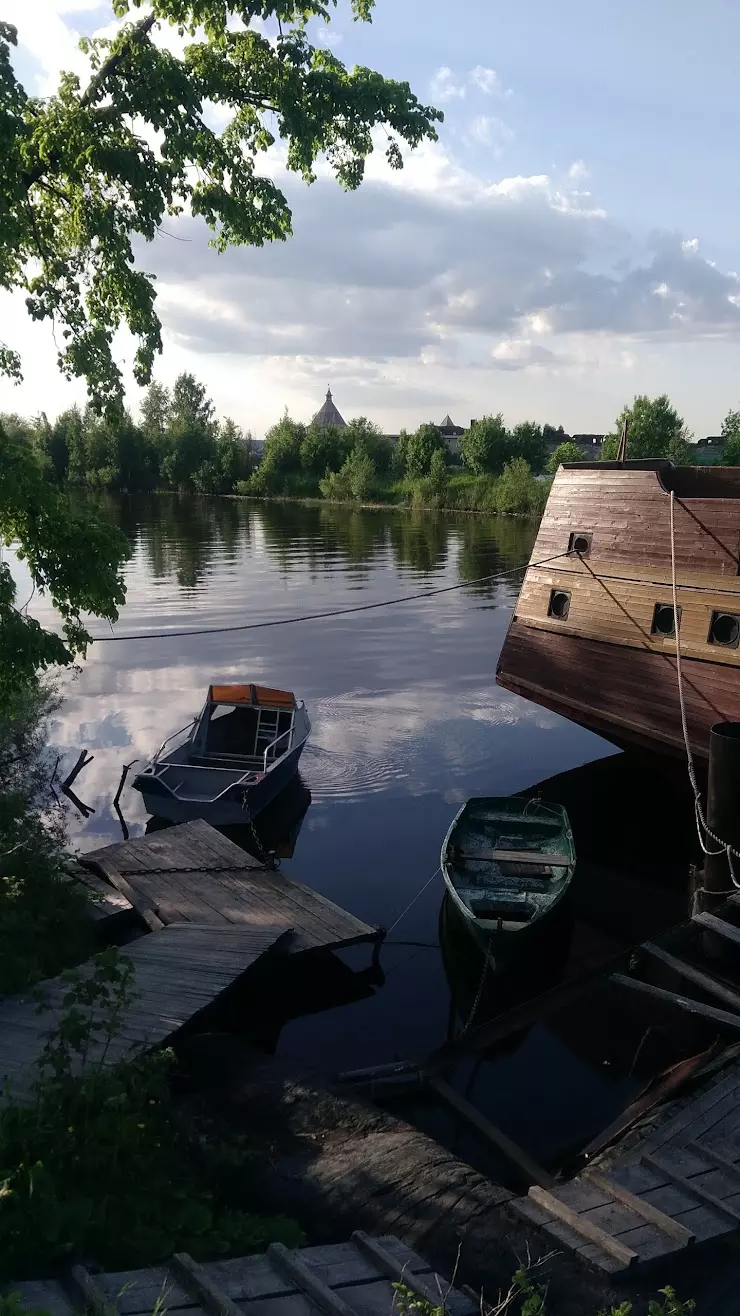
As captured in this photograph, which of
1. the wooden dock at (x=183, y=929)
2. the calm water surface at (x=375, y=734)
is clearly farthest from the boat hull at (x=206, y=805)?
the calm water surface at (x=375, y=734)

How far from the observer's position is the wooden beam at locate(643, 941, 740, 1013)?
10.0 meters

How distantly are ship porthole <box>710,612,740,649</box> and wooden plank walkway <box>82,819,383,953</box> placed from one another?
872 cm

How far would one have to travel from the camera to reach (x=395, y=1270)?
579 cm

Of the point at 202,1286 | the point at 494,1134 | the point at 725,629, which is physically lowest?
the point at 494,1134

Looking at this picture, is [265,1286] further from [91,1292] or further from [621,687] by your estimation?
[621,687]

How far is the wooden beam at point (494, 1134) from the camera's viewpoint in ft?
28.8

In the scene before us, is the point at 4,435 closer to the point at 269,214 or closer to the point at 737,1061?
the point at 269,214

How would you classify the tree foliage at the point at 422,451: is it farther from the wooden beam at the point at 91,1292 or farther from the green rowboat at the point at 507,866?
the wooden beam at the point at 91,1292

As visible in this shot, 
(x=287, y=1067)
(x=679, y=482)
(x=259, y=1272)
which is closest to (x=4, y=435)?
(x=287, y=1067)

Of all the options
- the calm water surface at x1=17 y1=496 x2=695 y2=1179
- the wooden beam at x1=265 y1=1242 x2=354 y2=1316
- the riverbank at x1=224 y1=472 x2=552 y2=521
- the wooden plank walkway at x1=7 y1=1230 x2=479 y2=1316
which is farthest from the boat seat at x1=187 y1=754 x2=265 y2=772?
the riverbank at x1=224 y1=472 x2=552 y2=521

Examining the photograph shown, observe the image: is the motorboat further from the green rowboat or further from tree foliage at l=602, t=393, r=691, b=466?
tree foliage at l=602, t=393, r=691, b=466

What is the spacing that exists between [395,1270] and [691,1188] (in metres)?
2.69

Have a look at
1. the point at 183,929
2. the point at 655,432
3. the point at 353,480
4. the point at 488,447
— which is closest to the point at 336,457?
the point at 353,480

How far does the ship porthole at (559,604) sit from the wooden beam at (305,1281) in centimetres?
1580
